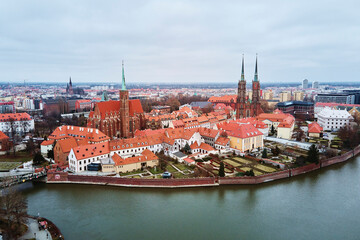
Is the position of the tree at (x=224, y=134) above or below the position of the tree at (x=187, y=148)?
above

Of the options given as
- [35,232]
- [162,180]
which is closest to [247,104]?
[162,180]

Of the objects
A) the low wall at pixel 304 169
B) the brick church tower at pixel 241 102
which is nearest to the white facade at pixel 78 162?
the low wall at pixel 304 169

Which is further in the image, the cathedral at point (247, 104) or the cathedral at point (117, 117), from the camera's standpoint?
the cathedral at point (247, 104)

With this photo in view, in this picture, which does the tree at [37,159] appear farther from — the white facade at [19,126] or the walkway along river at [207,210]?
the white facade at [19,126]

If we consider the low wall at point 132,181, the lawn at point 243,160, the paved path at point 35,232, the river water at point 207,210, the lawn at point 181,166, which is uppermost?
the lawn at point 243,160

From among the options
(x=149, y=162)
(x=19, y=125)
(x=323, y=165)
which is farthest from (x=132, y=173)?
(x=19, y=125)

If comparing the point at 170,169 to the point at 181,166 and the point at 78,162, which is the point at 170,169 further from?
the point at 78,162
